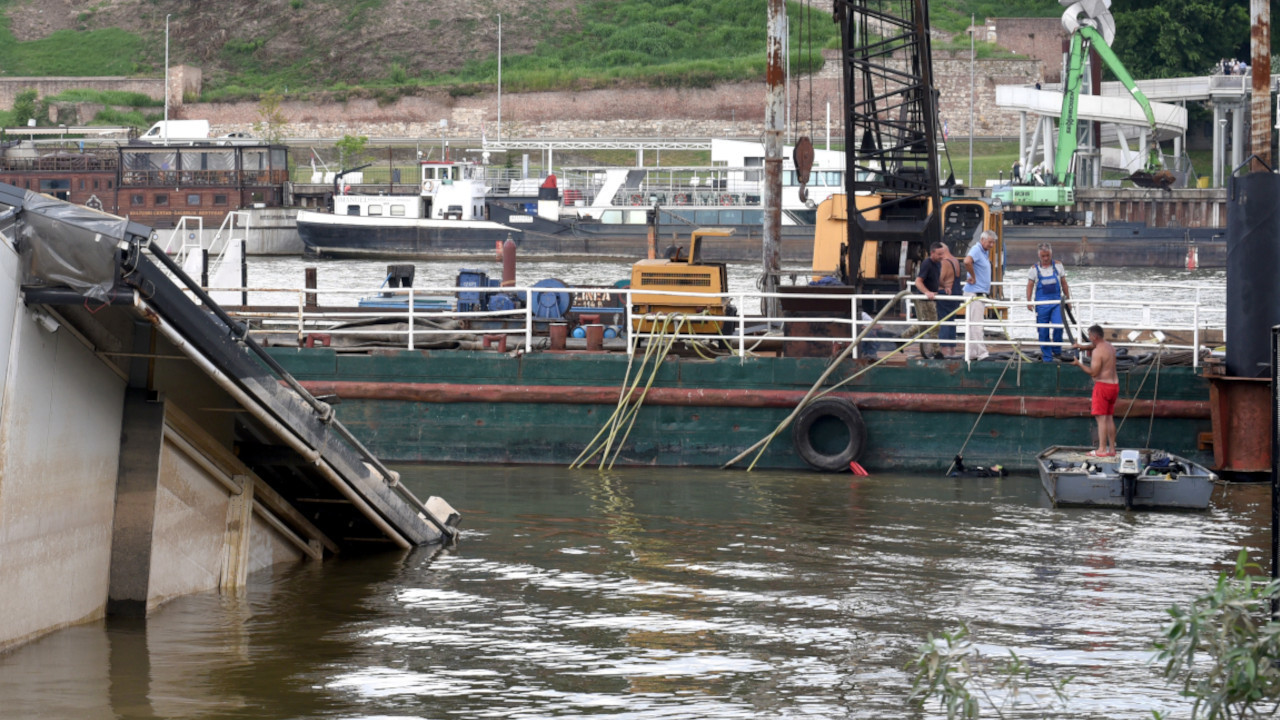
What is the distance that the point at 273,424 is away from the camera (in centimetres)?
1059

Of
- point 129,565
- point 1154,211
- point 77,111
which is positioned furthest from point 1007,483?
point 77,111

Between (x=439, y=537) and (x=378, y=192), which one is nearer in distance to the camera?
(x=439, y=537)

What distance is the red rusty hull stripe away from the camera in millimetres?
16531

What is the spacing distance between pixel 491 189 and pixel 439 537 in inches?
2075

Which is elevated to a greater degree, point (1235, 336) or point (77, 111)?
point (77, 111)

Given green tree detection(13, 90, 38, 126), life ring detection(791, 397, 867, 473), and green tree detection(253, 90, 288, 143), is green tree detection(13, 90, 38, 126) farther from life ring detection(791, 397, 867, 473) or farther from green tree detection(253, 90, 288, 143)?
life ring detection(791, 397, 867, 473)

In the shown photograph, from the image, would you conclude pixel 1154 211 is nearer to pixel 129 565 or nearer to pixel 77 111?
pixel 129 565

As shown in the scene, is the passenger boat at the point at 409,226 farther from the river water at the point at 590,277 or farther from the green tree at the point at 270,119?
the green tree at the point at 270,119

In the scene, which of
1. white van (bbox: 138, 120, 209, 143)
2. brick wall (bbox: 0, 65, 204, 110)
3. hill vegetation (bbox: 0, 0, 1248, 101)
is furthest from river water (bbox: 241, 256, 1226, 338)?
brick wall (bbox: 0, 65, 204, 110)

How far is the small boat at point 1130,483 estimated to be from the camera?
14648 mm

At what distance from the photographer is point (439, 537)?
1308 cm

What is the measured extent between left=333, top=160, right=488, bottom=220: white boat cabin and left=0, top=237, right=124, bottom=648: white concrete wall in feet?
159

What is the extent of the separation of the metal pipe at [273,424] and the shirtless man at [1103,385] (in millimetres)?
7621

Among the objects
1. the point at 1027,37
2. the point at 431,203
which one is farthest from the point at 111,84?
the point at 1027,37
